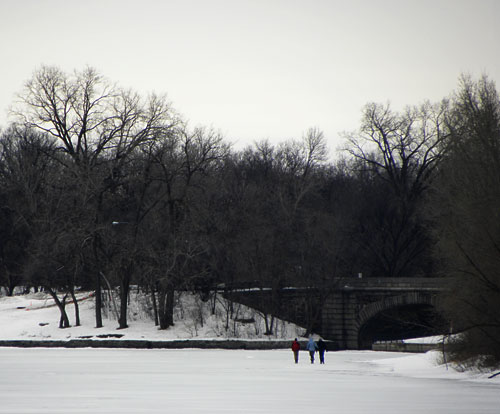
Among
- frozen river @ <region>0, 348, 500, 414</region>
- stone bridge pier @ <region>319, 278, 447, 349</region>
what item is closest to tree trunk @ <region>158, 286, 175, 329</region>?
stone bridge pier @ <region>319, 278, 447, 349</region>

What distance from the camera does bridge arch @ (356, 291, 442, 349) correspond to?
51.9m

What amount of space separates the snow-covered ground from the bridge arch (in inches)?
373

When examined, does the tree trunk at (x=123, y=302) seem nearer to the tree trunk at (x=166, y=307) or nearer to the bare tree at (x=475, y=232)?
the tree trunk at (x=166, y=307)

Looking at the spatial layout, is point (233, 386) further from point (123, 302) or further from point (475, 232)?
point (123, 302)

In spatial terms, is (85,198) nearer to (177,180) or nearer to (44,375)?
(177,180)

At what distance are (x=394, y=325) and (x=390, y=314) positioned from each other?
390 cm

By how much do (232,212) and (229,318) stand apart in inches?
326

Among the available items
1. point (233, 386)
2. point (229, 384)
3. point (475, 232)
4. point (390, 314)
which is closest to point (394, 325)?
point (390, 314)

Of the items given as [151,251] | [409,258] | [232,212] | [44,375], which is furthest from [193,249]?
[44,375]

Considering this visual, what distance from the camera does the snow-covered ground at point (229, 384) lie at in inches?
695

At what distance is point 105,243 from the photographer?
51.9 metres

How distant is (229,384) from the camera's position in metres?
23.8

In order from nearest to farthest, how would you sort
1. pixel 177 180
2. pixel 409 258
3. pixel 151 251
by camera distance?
pixel 151 251 → pixel 177 180 → pixel 409 258

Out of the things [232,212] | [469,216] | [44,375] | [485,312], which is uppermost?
[232,212]
